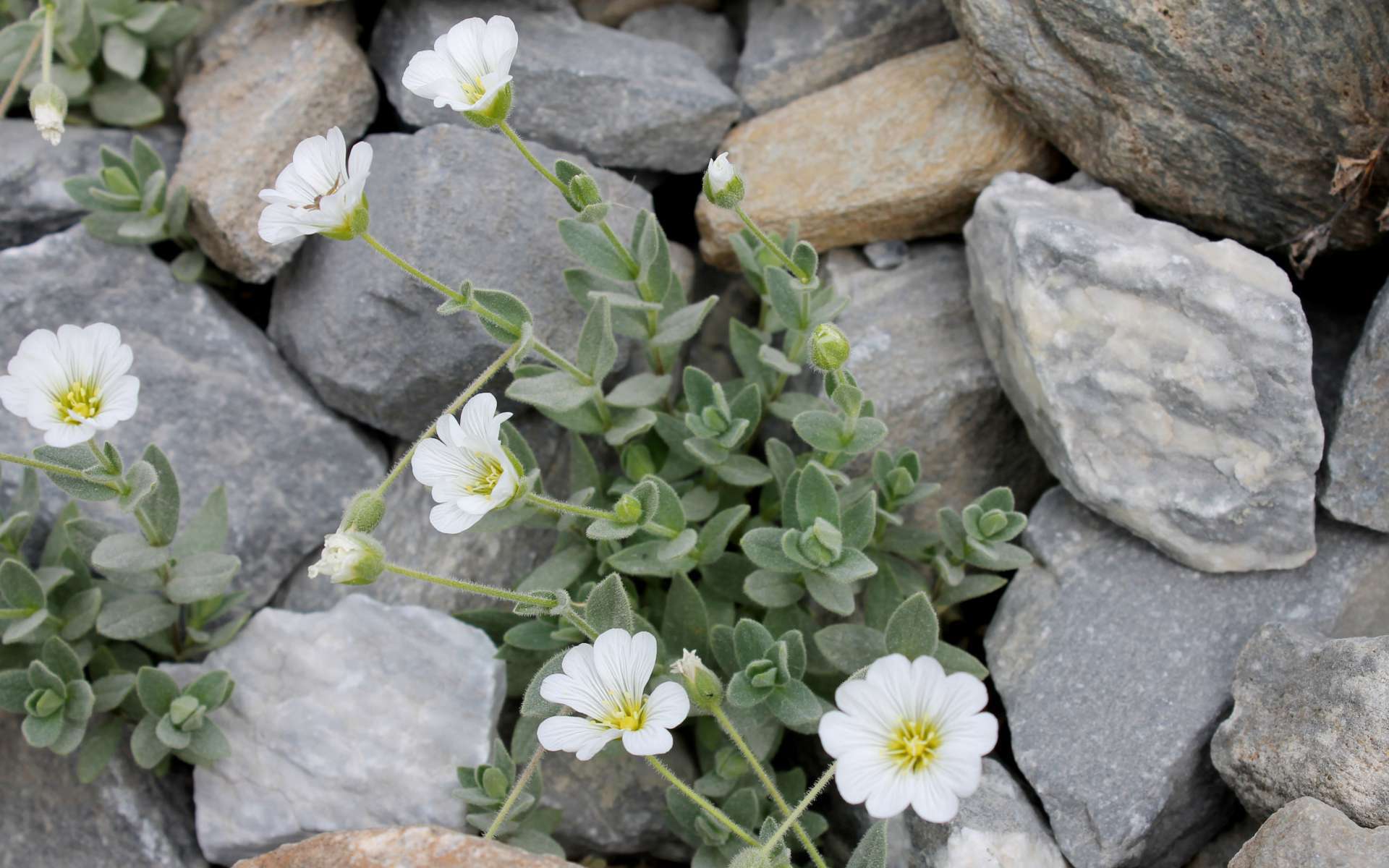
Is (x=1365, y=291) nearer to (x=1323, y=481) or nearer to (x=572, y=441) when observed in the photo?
(x=1323, y=481)

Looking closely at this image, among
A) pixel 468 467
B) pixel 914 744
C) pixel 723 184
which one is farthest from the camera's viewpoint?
pixel 723 184

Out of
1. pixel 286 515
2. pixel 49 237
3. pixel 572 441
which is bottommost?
pixel 286 515

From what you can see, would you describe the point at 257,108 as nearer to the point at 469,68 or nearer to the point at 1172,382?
the point at 469,68

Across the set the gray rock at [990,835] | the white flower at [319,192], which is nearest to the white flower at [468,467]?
the white flower at [319,192]

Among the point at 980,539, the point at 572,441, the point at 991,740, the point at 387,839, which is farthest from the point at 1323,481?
the point at 387,839

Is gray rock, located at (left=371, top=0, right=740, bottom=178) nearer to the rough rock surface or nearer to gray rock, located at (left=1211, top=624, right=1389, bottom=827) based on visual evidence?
the rough rock surface

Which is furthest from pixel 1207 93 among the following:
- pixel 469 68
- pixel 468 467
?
pixel 468 467
